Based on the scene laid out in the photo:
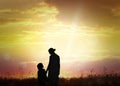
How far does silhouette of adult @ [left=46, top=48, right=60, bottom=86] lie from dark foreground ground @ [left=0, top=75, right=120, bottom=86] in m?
5.74

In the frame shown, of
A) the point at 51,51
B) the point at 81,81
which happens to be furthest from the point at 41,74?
the point at 81,81

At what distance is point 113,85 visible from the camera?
29.2 meters

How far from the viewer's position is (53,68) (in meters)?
25.0

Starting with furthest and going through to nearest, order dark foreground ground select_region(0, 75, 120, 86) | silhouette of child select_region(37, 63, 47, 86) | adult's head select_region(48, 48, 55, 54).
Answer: dark foreground ground select_region(0, 75, 120, 86), silhouette of child select_region(37, 63, 47, 86), adult's head select_region(48, 48, 55, 54)

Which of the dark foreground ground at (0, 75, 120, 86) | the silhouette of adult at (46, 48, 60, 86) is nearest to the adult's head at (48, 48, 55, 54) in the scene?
the silhouette of adult at (46, 48, 60, 86)

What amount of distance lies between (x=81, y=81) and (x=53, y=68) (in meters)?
7.06

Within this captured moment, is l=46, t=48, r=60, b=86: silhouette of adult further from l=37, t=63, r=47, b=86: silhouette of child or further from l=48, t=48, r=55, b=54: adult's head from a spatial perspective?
l=37, t=63, r=47, b=86: silhouette of child

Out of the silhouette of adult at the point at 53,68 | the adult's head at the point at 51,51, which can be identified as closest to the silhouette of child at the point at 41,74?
the silhouette of adult at the point at 53,68

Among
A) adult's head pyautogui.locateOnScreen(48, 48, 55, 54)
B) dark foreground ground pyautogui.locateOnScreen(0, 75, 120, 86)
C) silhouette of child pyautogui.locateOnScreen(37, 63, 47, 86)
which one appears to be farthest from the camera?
dark foreground ground pyautogui.locateOnScreen(0, 75, 120, 86)

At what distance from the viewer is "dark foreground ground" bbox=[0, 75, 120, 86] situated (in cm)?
3060

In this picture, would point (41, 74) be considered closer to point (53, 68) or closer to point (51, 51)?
point (53, 68)

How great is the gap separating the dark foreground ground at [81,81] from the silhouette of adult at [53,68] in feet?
18.8

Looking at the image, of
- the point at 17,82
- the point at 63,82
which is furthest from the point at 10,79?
the point at 63,82

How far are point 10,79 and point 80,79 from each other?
15.3 ft
